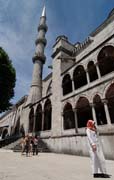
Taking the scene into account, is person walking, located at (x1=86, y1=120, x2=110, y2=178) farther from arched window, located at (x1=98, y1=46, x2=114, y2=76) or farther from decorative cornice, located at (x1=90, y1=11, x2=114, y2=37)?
decorative cornice, located at (x1=90, y1=11, x2=114, y2=37)

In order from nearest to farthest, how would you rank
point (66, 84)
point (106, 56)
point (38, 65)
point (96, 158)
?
point (96, 158)
point (106, 56)
point (66, 84)
point (38, 65)

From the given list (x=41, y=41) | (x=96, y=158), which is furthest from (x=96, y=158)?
(x=41, y=41)

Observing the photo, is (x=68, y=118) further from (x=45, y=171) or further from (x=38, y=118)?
(x=45, y=171)

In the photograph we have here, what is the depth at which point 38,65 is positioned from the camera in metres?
31.1

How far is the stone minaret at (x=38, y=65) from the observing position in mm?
28341

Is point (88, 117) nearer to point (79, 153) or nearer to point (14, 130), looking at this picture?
point (79, 153)

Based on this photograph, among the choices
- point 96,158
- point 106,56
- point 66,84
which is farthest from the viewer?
point 66,84

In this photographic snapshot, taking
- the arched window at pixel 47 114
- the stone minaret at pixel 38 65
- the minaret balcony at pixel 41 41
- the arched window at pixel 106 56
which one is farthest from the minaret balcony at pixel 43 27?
the arched window at pixel 106 56

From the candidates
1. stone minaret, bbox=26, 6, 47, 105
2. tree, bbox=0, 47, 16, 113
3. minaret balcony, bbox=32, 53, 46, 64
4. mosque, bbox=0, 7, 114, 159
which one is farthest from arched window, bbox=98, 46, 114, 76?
minaret balcony, bbox=32, 53, 46, 64

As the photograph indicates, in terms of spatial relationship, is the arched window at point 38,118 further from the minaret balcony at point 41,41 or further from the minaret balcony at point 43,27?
the minaret balcony at point 43,27

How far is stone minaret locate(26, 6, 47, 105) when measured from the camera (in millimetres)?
28341

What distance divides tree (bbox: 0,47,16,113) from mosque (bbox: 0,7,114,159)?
4618mm

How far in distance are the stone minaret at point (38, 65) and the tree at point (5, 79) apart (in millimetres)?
5283

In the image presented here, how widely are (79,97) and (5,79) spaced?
1210 cm
